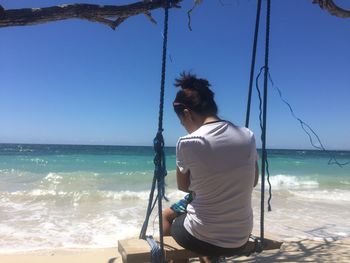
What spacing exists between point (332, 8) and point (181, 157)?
7.72 ft

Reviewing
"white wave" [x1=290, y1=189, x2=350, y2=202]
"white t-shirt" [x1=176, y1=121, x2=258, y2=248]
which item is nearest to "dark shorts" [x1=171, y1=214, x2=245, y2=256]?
"white t-shirt" [x1=176, y1=121, x2=258, y2=248]

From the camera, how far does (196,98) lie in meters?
1.93

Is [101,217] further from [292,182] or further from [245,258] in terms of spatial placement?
[292,182]

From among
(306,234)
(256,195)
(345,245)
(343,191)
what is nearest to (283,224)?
(306,234)

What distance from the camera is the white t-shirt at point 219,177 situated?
5.82 ft

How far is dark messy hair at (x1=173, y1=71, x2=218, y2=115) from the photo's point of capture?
6.28 feet

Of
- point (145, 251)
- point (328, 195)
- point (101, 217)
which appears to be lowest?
point (328, 195)

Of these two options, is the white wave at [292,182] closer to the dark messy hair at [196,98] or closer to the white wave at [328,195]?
the white wave at [328,195]

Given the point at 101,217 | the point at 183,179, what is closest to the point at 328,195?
the point at 101,217

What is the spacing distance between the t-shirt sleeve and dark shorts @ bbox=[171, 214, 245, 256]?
1.03 ft

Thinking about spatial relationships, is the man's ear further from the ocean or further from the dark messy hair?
the ocean

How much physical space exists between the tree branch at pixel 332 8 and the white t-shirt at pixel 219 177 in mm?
2048

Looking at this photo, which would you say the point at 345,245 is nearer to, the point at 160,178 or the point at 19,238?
the point at 160,178

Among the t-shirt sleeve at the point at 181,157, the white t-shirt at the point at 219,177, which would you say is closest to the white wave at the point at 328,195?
the white t-shirt at the point at 219,177
